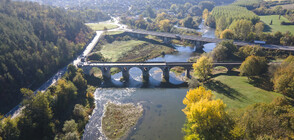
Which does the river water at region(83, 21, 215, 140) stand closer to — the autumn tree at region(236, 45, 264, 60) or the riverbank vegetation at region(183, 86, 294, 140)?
the riverbank vegetation at region(183, 86, 294, 140)

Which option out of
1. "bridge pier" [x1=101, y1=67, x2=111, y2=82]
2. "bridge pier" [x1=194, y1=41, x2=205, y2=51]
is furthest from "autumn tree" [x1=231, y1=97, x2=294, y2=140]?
"bridge pier" [x1=194, y1=41, x2=205, y2=51]

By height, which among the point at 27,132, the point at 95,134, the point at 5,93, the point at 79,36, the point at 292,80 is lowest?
the point at 95,134

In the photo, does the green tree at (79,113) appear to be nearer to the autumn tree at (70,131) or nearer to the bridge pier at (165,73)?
the autumn tree at (70,131)

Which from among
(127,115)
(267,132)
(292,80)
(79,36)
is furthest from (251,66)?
(79,36)

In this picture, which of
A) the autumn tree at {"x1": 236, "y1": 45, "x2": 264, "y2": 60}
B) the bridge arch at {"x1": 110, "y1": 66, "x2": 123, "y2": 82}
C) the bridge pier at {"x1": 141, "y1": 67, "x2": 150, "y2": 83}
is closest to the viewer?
the bridge pier at {"x1": 141, "y1": 67, "x2": 150, "y2": 83}

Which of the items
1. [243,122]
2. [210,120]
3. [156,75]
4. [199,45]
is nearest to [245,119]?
[243,122]

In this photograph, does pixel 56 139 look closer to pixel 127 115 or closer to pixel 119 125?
pixel 119 125
